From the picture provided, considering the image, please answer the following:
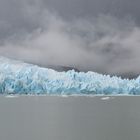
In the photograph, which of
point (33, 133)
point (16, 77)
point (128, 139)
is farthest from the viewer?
point (16, 77)

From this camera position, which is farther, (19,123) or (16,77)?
(16,77)

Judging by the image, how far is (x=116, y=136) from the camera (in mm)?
4160

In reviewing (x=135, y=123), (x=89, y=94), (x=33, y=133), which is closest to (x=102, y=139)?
(x=33, y=133)

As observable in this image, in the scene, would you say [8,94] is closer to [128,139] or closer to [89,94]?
[89,94]

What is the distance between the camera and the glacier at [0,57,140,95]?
12.5 meters

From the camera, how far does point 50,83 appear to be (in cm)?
1298

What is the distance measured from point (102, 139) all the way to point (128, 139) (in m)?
0.24

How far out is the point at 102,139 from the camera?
4039 mm

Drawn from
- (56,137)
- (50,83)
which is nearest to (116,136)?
(56,137)

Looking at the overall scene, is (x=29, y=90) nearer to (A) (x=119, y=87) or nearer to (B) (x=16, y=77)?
(B) (x=16, y=77)

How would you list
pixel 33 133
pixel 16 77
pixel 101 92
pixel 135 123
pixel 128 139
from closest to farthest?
pixel 128 139
pixel 33 133
pixel 135 123
pixel 16 77
pixel 101 92

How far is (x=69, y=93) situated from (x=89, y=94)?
0.78 m

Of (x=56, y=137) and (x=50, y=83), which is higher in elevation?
(x=50, y=83)

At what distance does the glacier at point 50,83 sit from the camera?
12.5m
